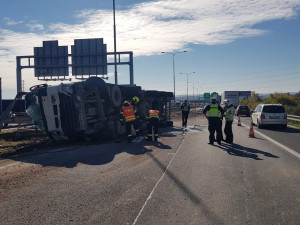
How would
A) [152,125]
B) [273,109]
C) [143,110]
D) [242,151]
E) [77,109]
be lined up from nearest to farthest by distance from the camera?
[242,151]
[77,109]
[152,125]
[143,110]
[273,109]

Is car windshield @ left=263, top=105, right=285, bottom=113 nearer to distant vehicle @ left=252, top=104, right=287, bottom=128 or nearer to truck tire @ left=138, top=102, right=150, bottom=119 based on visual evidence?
distant vehicle @ left=252, top=104, right=287, bottom=128

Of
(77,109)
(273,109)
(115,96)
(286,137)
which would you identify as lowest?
(286,137)

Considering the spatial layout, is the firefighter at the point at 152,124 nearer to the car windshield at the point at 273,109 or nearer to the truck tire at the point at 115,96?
Answer: the truck tire at the point at 115,96

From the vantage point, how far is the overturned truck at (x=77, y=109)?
12094mm

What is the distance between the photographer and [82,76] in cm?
2944

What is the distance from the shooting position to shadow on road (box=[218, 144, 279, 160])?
31.1 feet

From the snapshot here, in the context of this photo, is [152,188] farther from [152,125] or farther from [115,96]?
[115,96]

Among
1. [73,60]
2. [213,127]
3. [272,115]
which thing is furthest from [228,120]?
[73,60]

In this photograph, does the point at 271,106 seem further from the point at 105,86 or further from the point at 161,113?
the point at 105,86

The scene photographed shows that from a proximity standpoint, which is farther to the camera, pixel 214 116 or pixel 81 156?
pixel 214 116

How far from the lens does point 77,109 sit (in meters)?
12.1

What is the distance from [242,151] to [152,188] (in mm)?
5205

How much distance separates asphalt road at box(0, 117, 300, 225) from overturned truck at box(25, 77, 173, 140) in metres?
2.51

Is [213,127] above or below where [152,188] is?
above
